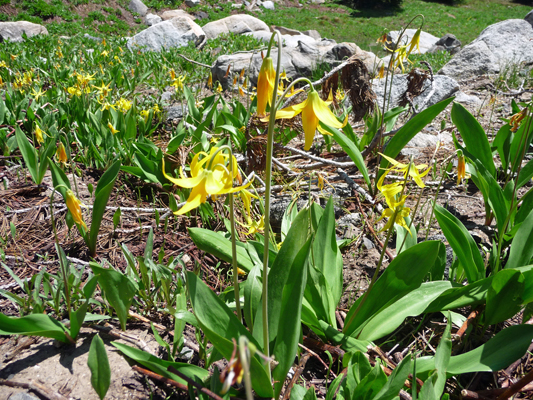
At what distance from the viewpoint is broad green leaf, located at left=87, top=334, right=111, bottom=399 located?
48.0 inches

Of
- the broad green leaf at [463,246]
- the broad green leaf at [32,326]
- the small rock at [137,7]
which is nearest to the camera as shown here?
the broad green leaf at [32,326]

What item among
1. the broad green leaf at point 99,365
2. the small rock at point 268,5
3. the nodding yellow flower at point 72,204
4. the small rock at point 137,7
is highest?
the small rock at point 268,5

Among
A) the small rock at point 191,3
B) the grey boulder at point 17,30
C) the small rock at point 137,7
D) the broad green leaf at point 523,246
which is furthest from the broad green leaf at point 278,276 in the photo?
the small rock at point 191,3

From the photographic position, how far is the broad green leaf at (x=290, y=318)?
1.22m

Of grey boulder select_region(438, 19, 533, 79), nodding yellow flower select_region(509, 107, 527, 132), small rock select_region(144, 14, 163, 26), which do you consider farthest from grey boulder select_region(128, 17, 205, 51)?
small rock select_region(144, 14, 163, 26)

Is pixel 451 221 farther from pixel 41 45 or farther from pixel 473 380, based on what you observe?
pixel 41 45

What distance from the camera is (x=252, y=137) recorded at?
9.78 ft

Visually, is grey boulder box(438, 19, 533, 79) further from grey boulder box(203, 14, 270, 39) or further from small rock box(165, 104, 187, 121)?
grey boulder box(203, 14, 270, 39)

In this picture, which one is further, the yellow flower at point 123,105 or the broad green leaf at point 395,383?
the yellow flower at point 123,105

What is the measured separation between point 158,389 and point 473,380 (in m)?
1.23

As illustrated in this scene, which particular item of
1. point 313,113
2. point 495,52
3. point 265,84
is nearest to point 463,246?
point 313,113

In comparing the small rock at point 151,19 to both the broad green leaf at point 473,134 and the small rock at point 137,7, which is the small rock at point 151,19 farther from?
the broad green leaf at point 473,134

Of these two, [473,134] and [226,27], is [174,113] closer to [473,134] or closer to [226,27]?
[473,134]

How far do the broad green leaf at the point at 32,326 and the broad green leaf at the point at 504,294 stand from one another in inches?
66.6
